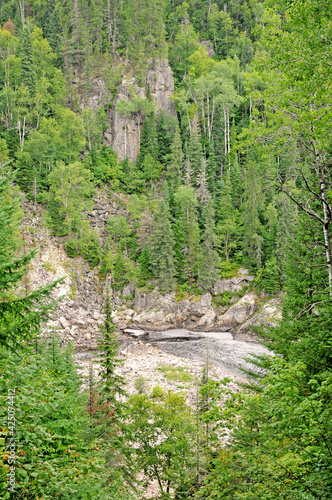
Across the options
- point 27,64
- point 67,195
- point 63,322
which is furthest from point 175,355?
point 27,64

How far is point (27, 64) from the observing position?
159 feet

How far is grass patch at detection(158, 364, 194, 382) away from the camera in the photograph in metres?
23.6

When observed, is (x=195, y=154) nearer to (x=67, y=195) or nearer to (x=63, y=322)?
(x=67, y=195)

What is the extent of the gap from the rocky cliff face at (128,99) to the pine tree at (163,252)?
18.6 m

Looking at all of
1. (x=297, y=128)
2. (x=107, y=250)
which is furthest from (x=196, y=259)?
(x=297, y=128)

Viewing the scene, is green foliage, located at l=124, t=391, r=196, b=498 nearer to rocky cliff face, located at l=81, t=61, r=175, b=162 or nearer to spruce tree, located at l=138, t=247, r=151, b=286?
spruce tree, located at l=138, t=247, r=151, b=286

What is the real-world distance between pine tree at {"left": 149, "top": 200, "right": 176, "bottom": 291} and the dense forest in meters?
0.24

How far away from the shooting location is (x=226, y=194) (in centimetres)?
4353

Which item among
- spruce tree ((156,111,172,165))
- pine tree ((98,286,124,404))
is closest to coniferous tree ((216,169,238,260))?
spruce tree ((156,111,172,165))

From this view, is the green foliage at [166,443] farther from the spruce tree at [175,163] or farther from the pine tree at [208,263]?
the spruce tree at [175,163]

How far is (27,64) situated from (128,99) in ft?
51.9

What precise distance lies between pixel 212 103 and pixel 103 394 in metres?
56.7

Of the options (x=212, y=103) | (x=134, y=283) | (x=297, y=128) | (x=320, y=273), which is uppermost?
(x=212, y=103)

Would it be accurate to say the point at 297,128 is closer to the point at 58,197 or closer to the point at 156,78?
the point at 58,197
